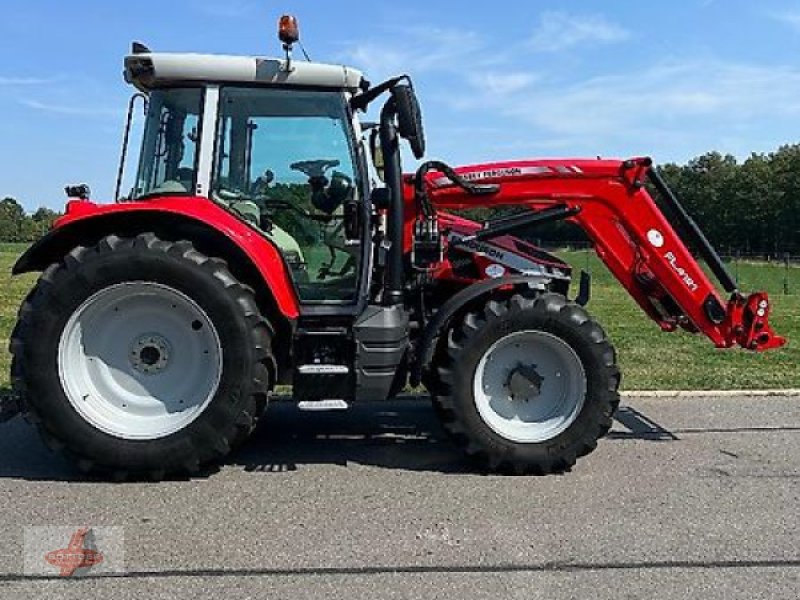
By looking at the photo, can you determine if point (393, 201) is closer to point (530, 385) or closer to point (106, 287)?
point (530, 385)

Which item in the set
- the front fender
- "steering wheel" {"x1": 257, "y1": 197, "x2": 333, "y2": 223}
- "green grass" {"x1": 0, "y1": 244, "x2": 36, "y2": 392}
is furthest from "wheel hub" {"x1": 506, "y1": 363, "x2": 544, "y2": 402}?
"green grass" {"x1": 0, "y1": 244, "x2": 36, "y2": 392}

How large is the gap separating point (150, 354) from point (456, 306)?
1.95 m

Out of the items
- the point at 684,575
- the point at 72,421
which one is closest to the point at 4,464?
the point at 72,421

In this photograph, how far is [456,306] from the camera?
18.7 feet

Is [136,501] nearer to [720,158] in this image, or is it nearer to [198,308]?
[198,308]

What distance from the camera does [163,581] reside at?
394cm

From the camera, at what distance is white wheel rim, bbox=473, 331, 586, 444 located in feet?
18.9

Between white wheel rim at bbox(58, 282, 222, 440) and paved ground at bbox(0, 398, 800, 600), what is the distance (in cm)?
43

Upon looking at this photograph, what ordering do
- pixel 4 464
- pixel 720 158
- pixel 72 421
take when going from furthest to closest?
pixel 720 158, pixel 4 464, pixel 72 421

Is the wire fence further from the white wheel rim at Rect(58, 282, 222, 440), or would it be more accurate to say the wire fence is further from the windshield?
the white wheel rim at Rect(58, 282, 222, 440)

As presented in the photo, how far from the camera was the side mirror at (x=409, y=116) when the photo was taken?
5441 mm

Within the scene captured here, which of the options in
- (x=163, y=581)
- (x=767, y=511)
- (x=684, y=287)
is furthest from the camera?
(x=684, y=287)

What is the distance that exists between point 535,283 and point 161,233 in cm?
242

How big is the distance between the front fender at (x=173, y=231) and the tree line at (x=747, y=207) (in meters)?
85.9
